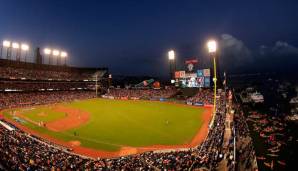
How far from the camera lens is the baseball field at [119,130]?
85.6 ft

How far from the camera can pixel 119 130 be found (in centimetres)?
3294

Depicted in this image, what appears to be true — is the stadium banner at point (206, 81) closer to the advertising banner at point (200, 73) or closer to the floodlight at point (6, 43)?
the advertising banner at point (200, 73)

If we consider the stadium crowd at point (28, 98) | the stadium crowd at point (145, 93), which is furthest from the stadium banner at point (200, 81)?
the stadium crowd at point (28, 98)

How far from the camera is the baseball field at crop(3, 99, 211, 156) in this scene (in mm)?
26094

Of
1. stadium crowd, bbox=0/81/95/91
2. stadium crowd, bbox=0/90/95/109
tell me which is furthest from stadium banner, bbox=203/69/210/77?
stadium crowd, bbox=0/81/95/91

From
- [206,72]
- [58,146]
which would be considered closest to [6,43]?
[58,146]

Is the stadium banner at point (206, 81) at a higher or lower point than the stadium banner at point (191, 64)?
lower

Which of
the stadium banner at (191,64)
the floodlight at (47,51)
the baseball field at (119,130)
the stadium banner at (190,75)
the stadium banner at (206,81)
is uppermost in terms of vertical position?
the floodlight at (47,51)

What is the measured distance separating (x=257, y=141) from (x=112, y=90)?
68.3 meters

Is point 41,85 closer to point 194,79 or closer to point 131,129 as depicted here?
point 194,79

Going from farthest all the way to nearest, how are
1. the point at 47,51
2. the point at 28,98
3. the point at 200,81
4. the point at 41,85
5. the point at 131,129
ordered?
the point at 47,51
the point at 41,85
the point at 28,98
the point at 200,81
the point at 131,129

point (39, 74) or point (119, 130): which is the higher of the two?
point (39, 74)

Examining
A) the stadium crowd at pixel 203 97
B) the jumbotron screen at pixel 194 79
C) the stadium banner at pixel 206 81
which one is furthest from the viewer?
the jumbotron screen at pixel 194 79

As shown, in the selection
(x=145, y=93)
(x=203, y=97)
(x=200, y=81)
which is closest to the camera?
(x=203, y=97)
